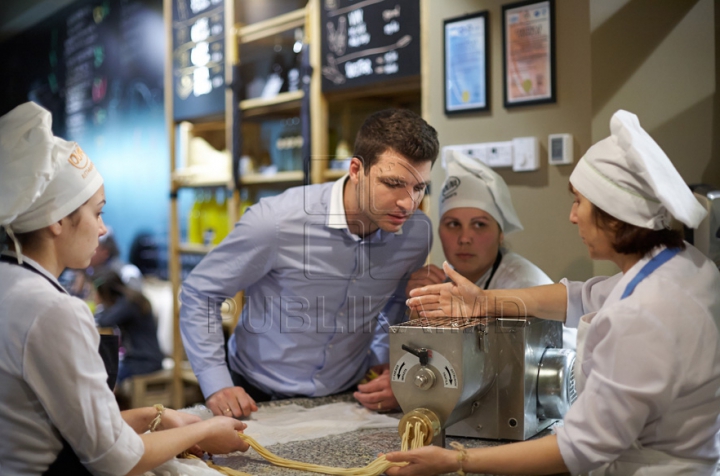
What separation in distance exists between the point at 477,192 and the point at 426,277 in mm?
304

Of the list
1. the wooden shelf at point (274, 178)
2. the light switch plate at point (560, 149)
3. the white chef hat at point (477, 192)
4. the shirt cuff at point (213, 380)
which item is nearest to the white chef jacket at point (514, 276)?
the white chef hat at point (477, 192)

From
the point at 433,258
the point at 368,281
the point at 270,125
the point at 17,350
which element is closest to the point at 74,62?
the point at 270,125

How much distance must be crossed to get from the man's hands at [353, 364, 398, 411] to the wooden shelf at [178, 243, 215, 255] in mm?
2450

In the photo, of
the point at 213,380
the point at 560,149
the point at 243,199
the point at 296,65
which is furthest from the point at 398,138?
the point at 243,199

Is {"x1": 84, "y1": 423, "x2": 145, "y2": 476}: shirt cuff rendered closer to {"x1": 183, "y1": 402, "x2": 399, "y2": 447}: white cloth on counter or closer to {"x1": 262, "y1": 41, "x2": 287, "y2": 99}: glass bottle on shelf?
{"x1": 183, "y1": 402, "x2": 399, "y2": 447}: white cloth on counter

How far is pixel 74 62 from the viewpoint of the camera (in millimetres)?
5762

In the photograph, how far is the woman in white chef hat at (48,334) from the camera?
3.32ft

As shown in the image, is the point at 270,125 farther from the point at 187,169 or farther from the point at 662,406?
the point at 662,406

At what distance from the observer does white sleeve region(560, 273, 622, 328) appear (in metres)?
1.43

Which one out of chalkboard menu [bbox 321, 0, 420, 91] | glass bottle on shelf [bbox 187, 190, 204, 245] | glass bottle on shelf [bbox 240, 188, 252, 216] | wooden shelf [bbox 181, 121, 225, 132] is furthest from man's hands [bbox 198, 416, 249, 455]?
wooden shelf [bbox 181, 121, 225, 132]

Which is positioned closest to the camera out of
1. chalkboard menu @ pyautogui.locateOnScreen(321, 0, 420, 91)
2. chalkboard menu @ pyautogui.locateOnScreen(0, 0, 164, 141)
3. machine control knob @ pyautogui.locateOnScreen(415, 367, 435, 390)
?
machine control knob @ pyautogui.locateOnScreen(415, 367, 435, 390)

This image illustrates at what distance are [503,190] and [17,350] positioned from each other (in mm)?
1369

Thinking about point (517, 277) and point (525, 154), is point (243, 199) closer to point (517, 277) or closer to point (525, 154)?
point (525, 154)

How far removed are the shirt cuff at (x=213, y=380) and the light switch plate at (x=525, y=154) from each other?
1.19 m
